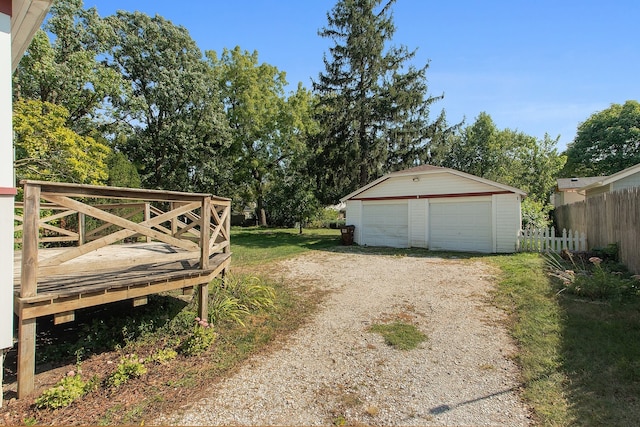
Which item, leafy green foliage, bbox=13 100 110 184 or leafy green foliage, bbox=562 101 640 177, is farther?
leafy green foliage, bbox=562 101 640 177

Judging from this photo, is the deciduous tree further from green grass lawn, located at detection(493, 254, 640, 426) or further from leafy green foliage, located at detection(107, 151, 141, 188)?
green grass lawn, located at detection(493, 254, 640, 426)

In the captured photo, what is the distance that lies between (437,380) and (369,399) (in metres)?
0.78

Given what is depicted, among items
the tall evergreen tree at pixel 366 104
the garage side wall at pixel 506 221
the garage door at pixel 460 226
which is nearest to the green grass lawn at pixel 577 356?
the garage side wall at pixel 506 221

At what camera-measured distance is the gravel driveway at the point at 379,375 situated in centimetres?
258

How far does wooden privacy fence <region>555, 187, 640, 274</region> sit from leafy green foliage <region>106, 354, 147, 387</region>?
8632mm

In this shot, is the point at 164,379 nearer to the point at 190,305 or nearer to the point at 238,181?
the point at 190,305

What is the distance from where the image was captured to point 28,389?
112 inches

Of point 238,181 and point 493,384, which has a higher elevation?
point 238,181

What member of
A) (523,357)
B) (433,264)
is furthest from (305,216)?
(523,357)

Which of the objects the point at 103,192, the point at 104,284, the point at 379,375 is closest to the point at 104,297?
the point at 104,284

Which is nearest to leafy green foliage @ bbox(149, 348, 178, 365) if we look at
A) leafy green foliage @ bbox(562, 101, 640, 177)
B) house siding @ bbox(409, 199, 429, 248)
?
house siding @ bbox(409, 199, 429, 248)

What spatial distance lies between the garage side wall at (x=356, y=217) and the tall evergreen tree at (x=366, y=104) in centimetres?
346

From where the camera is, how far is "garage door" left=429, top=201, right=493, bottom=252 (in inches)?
459

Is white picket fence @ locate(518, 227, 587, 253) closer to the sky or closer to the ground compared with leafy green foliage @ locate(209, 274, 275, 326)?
closer to the sky
